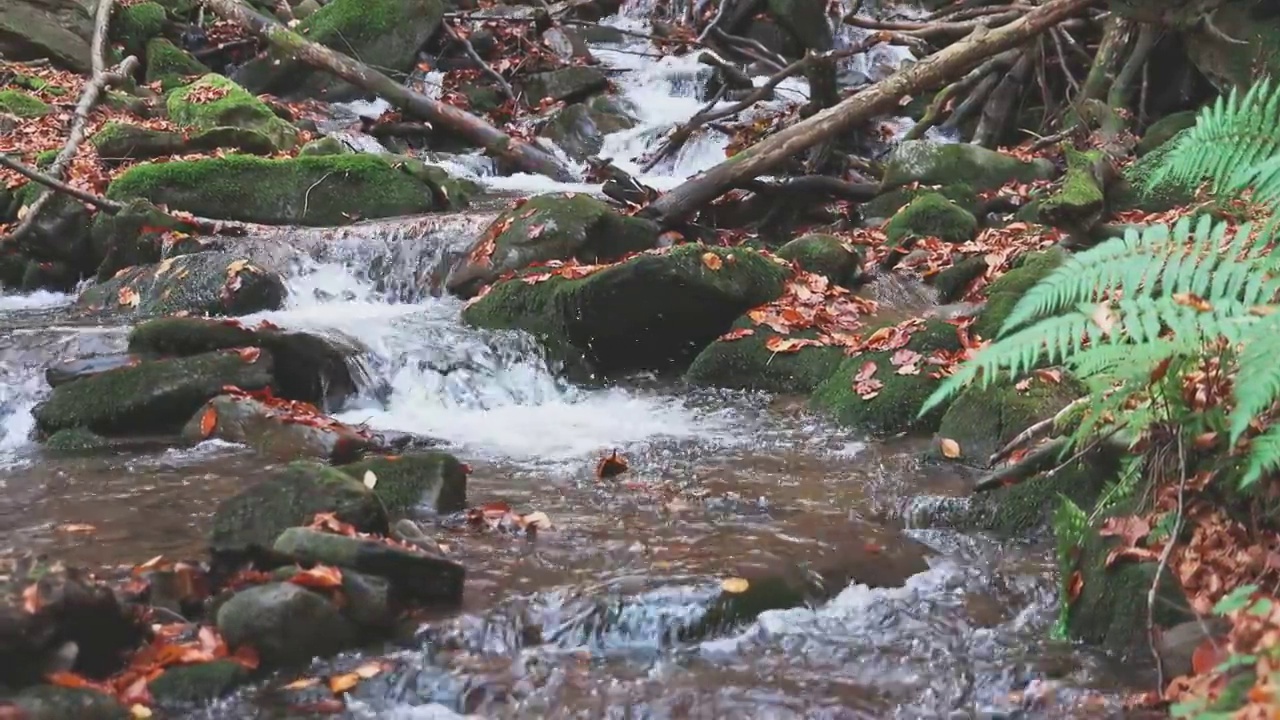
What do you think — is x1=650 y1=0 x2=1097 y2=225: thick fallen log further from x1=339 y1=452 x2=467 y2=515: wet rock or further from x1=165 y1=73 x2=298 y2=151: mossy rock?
x1=165 y1=73 x2=298 y2=151: mossy rock

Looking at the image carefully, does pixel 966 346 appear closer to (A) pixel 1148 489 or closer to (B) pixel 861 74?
(A) pixel 1148 489

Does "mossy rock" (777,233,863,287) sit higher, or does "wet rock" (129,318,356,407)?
"mossy rock" (777,233,863,287)

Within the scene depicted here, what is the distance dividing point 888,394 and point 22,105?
472 inches

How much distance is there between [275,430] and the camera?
670 centimetres

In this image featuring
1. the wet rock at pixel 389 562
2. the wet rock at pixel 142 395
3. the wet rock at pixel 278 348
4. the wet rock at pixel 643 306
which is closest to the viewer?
the wet rock at pixel 389 562

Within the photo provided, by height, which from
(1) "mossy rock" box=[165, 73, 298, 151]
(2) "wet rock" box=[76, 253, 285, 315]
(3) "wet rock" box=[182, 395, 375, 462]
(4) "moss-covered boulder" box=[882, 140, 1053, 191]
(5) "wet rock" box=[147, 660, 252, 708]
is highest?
(1) "mossy rock" box=[165, 73, 298, 151]

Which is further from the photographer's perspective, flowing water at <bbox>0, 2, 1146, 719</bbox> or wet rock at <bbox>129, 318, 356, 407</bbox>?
wet rock at <bbox>129, 318, 356, 407</bbox>

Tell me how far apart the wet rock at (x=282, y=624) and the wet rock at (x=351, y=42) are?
14.5m

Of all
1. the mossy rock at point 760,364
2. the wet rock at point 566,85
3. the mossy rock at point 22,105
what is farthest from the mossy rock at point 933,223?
the mossy rock at point 22,105

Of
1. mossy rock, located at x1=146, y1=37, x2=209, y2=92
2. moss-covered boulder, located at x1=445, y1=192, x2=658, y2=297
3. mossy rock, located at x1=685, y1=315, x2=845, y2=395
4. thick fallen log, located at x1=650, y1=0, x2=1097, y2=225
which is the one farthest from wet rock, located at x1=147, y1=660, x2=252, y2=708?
mossy rock, located at x1=146, y1=37, x2=209, y2=92

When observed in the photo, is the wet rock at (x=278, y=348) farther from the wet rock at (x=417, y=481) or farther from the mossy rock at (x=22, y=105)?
the mossy rock at (x=22, y=105)

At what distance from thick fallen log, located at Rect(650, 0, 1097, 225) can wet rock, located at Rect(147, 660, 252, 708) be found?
23.7 feet

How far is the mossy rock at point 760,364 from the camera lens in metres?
7.97

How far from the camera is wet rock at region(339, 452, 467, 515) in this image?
5.51 metres
